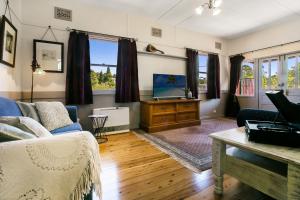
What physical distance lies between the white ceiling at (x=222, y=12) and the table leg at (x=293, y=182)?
312cm

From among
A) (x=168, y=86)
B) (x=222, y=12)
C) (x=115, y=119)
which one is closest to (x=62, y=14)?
(x=115, y=119)

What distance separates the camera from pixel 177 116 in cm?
401

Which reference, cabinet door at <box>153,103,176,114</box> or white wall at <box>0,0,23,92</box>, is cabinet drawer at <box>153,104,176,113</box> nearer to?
cabinet door at <box>153,103,176,114</box>

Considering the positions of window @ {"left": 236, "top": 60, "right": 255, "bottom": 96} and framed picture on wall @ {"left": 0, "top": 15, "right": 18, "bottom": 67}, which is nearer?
framed picture on wall @ {"left": 0, "top": 15, "right": 18, "bottom": 67}

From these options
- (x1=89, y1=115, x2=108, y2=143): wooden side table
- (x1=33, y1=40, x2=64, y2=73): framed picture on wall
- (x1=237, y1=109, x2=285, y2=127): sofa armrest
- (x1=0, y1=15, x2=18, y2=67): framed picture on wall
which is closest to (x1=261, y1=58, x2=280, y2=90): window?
(x1=237, y1=109, x2=285, y2=127): sofa armrest

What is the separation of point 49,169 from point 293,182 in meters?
1.42

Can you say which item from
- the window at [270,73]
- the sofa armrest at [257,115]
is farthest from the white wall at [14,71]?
the window at [270,73]

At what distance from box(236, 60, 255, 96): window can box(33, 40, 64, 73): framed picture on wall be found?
506cm

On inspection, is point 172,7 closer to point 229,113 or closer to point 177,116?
point 177,116

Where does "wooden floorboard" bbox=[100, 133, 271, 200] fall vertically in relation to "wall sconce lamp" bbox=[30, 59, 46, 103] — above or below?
below

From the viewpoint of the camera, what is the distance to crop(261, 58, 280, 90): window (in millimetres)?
4453

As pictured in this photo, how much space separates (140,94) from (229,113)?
3.20 metres

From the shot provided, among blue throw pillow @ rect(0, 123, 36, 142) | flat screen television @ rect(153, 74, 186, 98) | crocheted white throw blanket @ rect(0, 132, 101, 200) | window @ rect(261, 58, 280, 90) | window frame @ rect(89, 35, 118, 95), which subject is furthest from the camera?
window @ rect(261, 58, 280, 90)

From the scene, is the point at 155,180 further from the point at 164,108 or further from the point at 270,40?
the point at 270,40
